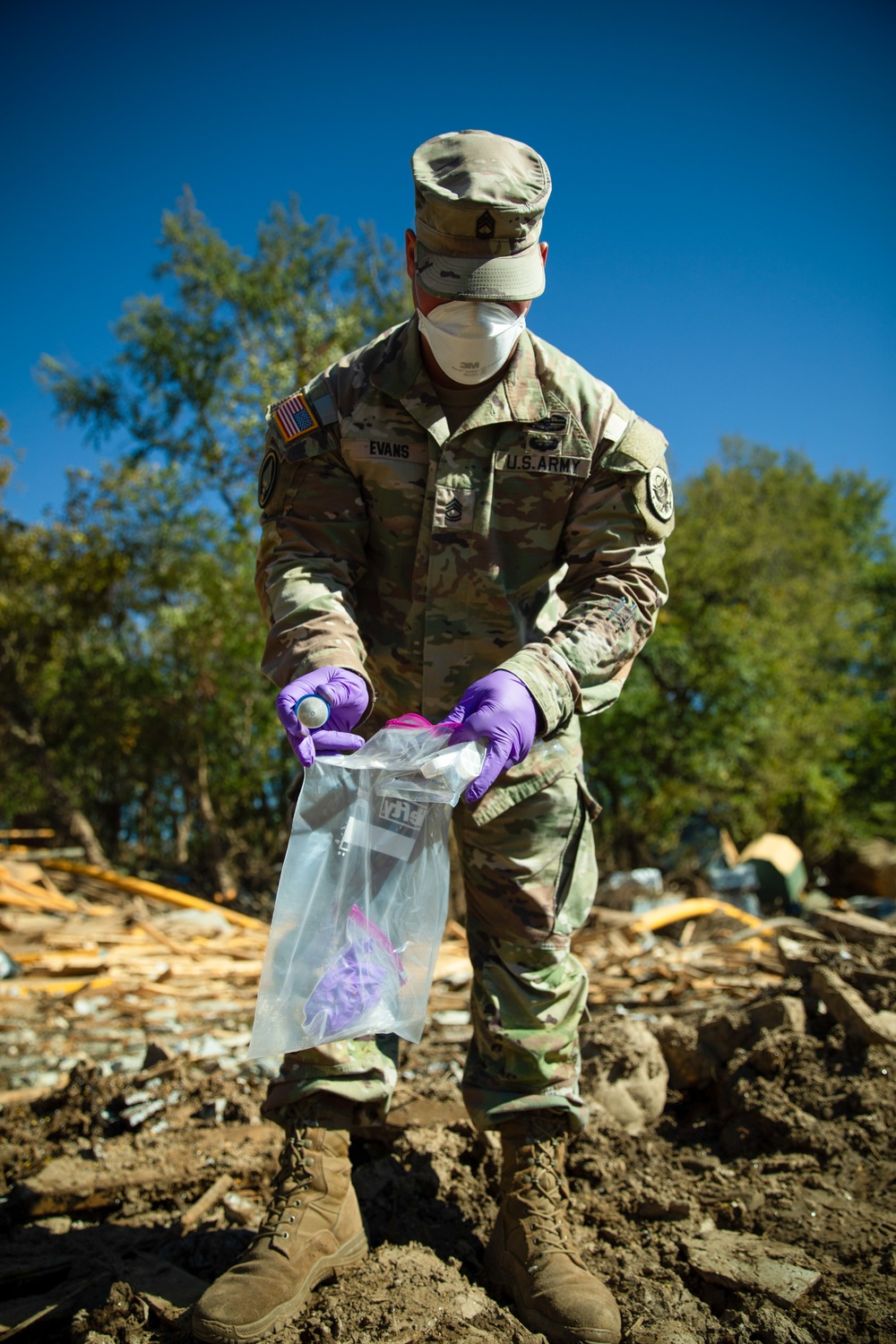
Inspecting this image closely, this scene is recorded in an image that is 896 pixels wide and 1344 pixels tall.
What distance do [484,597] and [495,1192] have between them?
1.68 m

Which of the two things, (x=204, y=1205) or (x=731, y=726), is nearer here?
(x=204, y=1205)

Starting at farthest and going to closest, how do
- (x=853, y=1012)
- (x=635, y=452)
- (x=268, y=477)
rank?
(x=853, y=1012)
(x=268, y=477)
(x=635, y=452)

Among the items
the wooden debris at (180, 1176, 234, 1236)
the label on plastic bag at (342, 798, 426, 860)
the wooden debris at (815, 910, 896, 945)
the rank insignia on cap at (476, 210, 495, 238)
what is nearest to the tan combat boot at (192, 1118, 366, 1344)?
the wooden debris at (180, 1176, 234, 1236)

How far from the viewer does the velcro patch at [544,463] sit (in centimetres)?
230

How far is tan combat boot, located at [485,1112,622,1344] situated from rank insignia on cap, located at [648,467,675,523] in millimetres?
1540

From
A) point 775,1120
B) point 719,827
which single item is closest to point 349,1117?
point 775,1120

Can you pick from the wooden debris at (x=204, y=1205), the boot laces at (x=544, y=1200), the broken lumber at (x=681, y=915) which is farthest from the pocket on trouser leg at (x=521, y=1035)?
the broken lumber at (x=681, y=915)

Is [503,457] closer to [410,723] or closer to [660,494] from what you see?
[660,494]

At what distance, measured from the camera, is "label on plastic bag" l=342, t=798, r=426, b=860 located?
2.00 meters

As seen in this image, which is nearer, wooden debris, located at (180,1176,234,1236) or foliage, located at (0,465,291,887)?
wooden debris, located at (180,1176,234,1236)

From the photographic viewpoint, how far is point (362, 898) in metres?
2.00

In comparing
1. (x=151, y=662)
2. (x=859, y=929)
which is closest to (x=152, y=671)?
(x=151, y=662)

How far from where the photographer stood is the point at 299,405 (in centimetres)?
239

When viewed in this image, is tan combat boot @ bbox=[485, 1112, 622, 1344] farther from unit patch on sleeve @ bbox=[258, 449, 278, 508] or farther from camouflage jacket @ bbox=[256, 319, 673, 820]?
unit patch on sleeve @ bbox=[258, 449, 278, 508]
